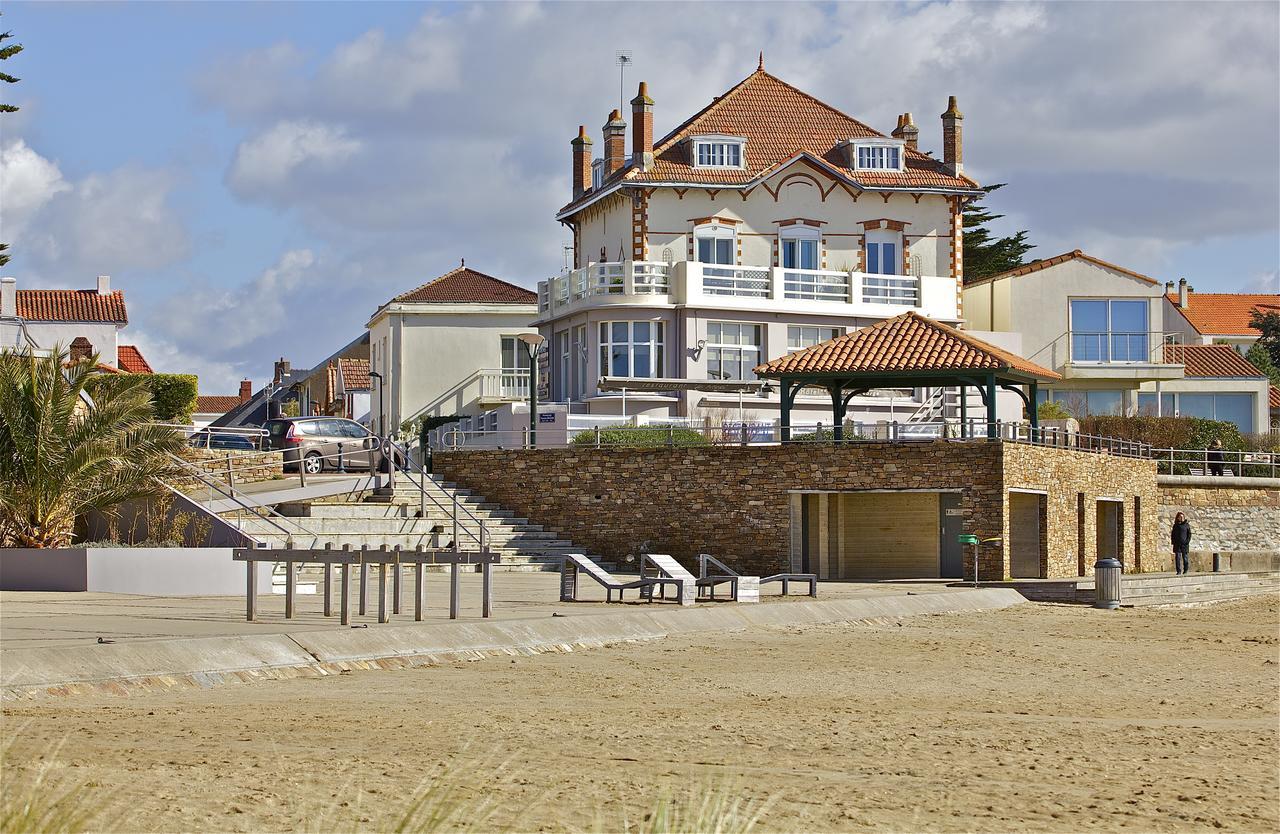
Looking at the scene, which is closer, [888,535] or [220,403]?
[888,535]

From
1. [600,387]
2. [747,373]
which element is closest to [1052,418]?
[747,373]

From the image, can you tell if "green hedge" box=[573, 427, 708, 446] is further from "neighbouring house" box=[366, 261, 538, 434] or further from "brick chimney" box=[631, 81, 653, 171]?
"neighbouring house" box=[366, 261, 538, 434]

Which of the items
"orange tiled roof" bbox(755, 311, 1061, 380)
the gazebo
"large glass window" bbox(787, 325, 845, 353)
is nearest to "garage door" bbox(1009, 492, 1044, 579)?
the gazebo

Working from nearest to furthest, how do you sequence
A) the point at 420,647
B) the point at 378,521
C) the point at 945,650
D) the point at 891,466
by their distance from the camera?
the point at 420,647, the point at 945,650, the point at 378,521, the point at 891,466

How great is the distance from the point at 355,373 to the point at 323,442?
106 feet

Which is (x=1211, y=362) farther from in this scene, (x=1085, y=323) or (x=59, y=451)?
(x=59, y=451)

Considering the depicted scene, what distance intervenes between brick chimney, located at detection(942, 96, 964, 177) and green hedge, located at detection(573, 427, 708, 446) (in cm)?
1917

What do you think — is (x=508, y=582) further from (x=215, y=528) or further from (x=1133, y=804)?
(x=1133, y=804)

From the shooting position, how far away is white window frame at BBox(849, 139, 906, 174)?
165 ft

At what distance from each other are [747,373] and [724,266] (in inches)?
123

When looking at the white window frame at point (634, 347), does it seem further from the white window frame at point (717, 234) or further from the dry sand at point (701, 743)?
the dry sand at point (701, 743)

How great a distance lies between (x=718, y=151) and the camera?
49250 millimetres

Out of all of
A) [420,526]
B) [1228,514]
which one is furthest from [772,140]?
[420,526]

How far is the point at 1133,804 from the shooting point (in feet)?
27.3
